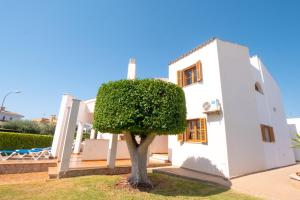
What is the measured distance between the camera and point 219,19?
1120 cm

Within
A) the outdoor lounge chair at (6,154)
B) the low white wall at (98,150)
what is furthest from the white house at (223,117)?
the outdoor lounge chair at (6,154)

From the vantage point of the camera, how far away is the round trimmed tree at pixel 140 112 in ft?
22.2

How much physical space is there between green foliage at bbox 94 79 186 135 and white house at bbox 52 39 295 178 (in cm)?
303

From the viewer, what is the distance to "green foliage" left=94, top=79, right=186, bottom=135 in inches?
266

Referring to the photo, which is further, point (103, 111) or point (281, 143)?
point (281, 143)

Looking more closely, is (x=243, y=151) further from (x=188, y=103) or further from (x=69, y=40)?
(x=69, y=40)

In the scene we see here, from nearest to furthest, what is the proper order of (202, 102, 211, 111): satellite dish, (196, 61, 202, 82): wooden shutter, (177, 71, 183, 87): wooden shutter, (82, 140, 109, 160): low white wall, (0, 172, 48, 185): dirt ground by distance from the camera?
(0, 172, 48, 185): dirt ground
(202, 102, 211, 111): satellite dish
(196, 61, 202, 82): wooden shutter
(177, 71, 183, 87): wooden shutter
(82, 140, 109, 160): low white wall

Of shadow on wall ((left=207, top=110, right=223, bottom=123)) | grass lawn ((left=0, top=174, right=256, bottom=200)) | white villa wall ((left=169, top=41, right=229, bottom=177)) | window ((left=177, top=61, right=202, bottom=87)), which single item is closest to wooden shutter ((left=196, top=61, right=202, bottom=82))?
window ((left=177, top=61, right=202, bottom=87))

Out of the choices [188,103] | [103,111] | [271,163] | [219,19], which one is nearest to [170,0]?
[219,19]

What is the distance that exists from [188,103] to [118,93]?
6.10m

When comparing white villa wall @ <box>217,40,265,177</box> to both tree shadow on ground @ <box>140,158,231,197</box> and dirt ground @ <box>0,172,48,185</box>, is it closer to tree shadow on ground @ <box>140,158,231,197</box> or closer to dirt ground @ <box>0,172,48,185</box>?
tree shadow on ground @ <box>140,158,231,197</box>

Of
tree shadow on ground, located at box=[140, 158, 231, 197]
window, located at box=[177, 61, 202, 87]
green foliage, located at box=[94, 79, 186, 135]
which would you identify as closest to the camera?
green foliage, located at box=[94, 79, 186, 135]

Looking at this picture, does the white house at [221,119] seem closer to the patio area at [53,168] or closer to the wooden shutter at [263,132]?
the wooden shutter at [263,132]

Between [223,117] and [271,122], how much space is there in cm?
672
